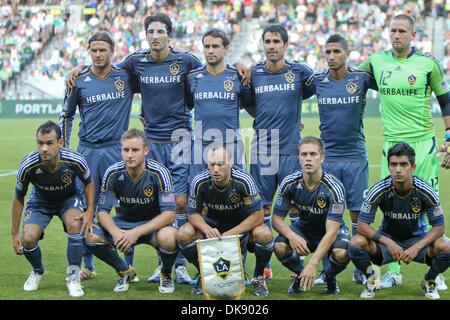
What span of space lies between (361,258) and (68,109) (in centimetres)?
311

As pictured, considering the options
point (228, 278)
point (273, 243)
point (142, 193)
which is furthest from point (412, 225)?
point (142, 193)

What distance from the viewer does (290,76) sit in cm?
732

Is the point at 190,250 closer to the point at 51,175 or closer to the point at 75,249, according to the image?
the point at 75,249

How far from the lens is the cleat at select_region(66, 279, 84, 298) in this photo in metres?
6.27

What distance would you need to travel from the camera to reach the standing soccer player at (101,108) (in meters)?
7.40

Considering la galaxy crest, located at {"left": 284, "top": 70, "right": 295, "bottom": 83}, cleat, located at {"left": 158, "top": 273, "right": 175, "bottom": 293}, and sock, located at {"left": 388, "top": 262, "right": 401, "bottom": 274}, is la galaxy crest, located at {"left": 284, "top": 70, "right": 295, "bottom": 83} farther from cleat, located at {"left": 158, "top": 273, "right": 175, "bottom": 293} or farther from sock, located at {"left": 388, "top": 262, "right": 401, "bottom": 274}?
cleat, located at {"left": 158, "top": 273, "right": 175, "bottom": 293}

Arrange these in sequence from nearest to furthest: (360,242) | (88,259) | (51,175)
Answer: (360,242) → (51,175) → (88,259)

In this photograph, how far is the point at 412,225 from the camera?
20.8ft

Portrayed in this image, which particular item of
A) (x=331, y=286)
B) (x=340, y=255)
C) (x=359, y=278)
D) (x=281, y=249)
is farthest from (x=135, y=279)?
(x=359, y=278)

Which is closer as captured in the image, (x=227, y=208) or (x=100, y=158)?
(x=227, y=208)

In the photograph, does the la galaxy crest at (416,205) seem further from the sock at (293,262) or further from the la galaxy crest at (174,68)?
the la galaxy crest at (174,68)

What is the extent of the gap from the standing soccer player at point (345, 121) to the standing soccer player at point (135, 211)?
5.13ft

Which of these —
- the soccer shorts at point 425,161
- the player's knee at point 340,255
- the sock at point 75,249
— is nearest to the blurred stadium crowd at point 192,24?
the soccer shorts at point 425,161

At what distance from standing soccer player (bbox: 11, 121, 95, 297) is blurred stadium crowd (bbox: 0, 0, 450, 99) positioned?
2389 centimetres
